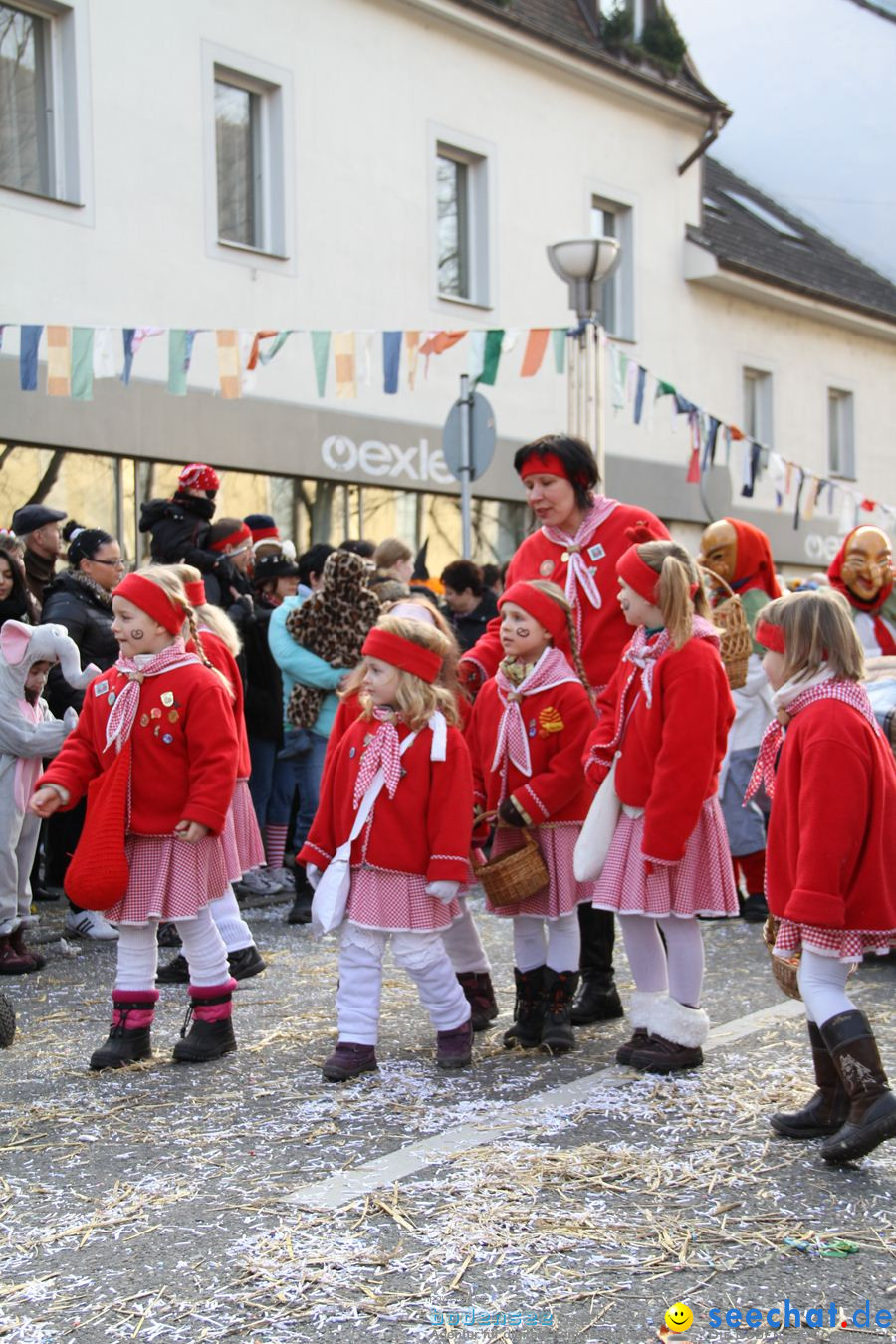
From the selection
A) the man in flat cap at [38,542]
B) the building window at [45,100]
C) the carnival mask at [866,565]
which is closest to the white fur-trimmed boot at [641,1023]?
the carnival mask at [866,565]

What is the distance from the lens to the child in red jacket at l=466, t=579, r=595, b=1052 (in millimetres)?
5574

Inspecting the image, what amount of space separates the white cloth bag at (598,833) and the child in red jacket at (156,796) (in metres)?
1.23

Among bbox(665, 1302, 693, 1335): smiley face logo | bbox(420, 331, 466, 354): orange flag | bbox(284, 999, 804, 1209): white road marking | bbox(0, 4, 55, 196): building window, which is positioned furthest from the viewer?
bbox(420, 331, 466, 354): orange flag

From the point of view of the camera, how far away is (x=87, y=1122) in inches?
185

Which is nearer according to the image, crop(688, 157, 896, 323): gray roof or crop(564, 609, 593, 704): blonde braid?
crop(564, 609, 593, 704): blonde braid

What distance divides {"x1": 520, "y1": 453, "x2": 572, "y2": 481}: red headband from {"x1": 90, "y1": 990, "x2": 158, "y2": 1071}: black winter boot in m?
2.40

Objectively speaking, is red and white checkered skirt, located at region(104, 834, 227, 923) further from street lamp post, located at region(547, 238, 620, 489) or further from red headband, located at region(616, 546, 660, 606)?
street lamp post, located at region(547, 238, 620, 489)

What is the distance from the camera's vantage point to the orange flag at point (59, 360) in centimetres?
1191

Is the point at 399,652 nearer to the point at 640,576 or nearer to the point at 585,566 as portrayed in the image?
the point at 640,576

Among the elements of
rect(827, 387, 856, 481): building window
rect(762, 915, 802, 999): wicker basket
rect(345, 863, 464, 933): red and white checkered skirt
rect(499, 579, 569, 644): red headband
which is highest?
rect(827, 387, 856, 481): building window

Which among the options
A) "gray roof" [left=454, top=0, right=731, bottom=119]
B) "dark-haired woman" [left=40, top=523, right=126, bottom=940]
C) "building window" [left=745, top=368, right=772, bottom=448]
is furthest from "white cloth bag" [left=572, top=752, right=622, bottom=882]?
"building window" [left=745, top=368, right=772, bottom=448]

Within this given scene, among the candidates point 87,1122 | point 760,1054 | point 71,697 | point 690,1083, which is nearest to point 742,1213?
point 690,1083

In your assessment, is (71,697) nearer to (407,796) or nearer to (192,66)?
(407,796)

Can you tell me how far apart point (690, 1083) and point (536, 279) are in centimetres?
1445
